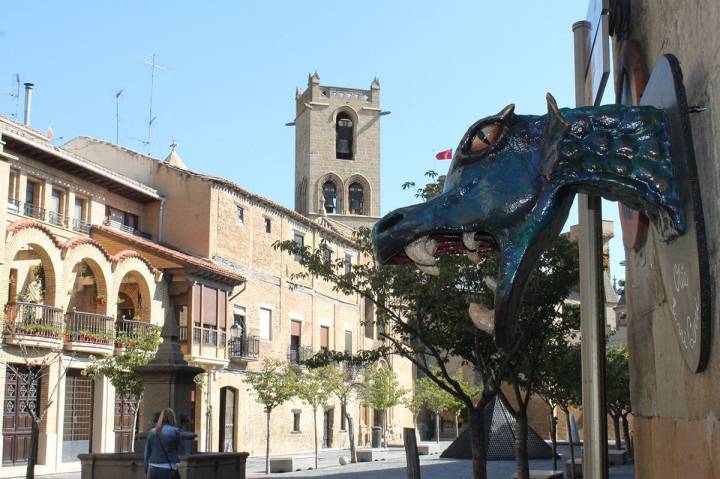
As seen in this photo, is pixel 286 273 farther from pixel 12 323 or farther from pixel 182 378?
pixel 182 378

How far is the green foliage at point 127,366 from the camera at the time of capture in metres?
26.1

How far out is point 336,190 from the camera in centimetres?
6869

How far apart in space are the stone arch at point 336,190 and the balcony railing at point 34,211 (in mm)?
39224

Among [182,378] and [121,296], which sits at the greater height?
[121,296]

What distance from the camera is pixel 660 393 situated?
297cm

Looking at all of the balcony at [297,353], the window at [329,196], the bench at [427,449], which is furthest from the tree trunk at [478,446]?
the window at [329,196]

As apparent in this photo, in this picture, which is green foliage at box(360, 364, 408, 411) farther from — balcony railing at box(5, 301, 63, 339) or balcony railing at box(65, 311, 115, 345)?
balcony railing at box(5, 301, 63, 339)

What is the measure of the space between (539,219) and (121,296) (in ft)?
105

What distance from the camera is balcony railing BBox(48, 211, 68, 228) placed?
29.8 m

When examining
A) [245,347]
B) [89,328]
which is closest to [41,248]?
[89,328]

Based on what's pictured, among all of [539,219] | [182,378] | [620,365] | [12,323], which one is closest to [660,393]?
[539,219]

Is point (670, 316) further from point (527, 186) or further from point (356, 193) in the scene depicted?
point (356, 193)

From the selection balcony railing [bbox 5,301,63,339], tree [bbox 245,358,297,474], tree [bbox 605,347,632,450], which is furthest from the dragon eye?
tree [bbox 245,358,297,474]

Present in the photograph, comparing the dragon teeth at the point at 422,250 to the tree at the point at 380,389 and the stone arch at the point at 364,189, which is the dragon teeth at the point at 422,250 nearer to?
the tree at the point at 380,389
